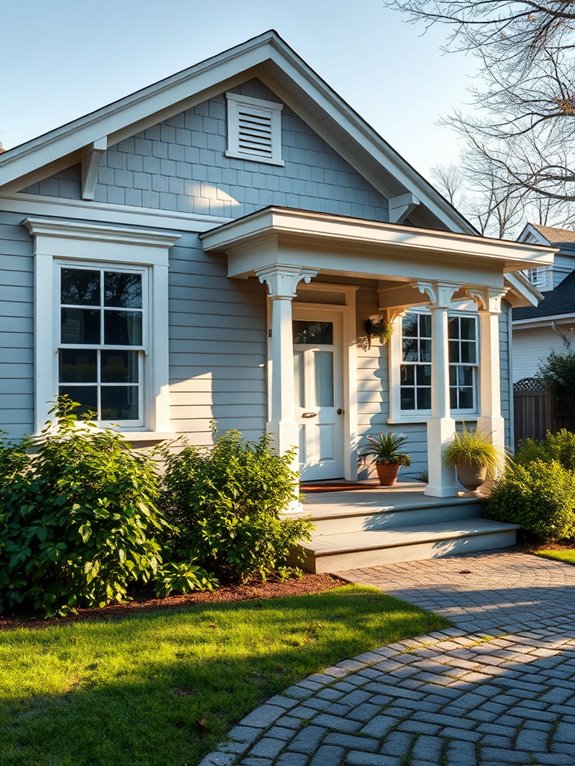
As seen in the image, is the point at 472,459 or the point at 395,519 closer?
the point at 395,519

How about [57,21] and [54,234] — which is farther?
[57,21]

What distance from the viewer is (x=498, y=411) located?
10.0 m

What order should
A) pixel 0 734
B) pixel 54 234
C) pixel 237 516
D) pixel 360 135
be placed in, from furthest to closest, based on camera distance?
pixel 360 135 < pixel 54 234 < pixel 237 516 < pixel 0 734

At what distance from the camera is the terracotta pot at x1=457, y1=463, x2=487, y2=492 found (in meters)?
9.34

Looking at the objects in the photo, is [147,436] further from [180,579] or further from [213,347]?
[180,579]

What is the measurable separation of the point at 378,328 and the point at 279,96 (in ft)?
11.2

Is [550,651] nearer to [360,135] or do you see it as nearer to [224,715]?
[224,715]

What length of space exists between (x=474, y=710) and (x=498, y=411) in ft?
20.4

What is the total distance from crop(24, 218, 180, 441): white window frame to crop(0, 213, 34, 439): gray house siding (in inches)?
3.7

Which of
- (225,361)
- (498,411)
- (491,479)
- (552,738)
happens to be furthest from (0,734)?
(498,411)

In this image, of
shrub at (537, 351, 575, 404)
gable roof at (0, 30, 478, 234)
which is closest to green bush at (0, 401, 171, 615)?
gable roof at (0, 30, 478, 234)

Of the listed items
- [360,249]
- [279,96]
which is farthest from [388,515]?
[279,96]

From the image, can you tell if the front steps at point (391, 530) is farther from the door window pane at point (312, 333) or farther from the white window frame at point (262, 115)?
the white window frame at point (262, 115)

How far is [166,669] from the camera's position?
4.67 meters
